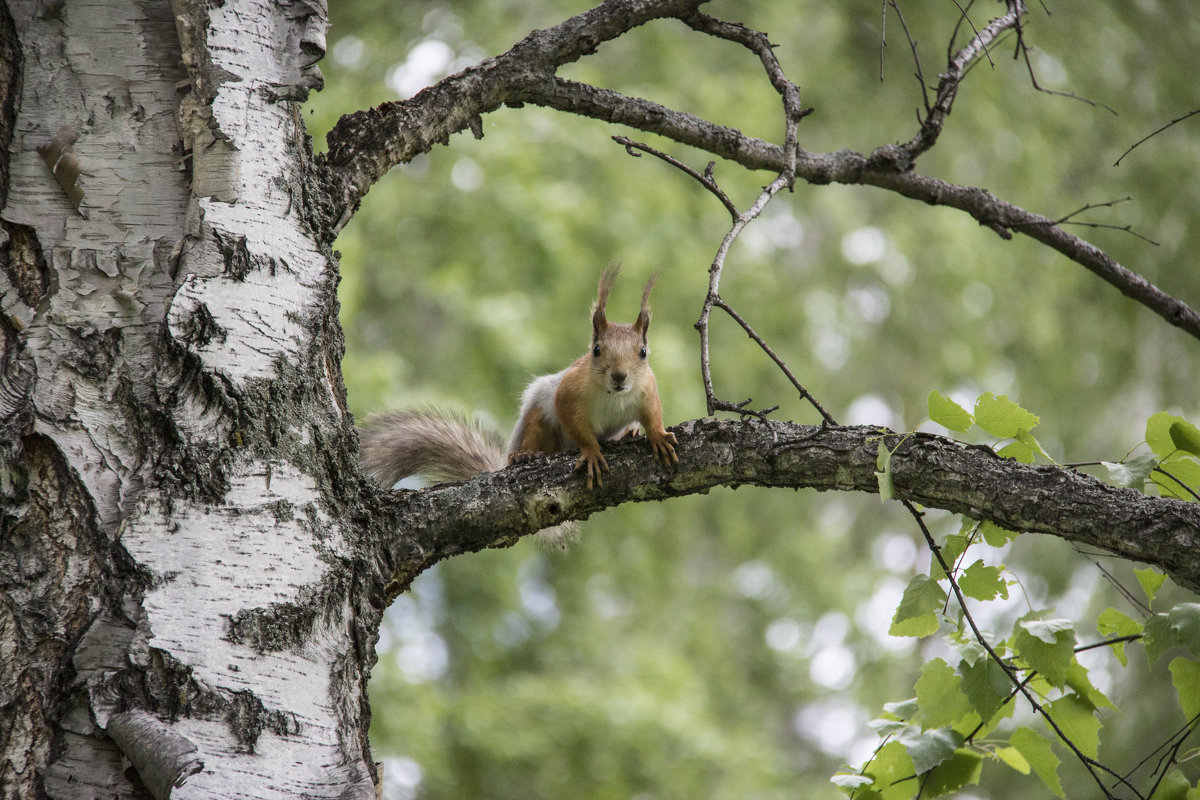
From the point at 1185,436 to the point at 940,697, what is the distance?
482mm

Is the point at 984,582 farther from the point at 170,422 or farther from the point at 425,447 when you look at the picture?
the point at 425,447

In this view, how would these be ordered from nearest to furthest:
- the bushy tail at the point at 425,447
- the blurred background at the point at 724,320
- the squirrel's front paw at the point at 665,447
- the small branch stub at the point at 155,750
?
1. the small branch stub at the point at 155,750
2. the squirrel's front paw at the point at 665,447
3. the bushy tail at the point at 425,447
4. the blurred background at the point at 724,320

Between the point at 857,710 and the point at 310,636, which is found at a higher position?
the point at 857,710

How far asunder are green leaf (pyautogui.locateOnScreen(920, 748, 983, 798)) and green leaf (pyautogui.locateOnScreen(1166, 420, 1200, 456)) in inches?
20.2

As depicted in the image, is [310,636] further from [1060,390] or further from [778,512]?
[778,512]

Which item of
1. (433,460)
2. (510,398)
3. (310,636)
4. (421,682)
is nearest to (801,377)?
(510,398)

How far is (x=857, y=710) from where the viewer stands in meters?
6.89

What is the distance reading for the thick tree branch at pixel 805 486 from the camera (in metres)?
1.26

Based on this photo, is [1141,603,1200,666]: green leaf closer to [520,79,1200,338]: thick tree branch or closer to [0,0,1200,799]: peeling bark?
[0,0,1200,799]: peeling bark

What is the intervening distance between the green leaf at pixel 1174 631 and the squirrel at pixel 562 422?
0.93m

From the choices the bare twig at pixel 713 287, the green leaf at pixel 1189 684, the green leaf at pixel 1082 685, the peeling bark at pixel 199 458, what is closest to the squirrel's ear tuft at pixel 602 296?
the bare twig at pixel 713 287

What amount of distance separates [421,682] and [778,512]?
283cm

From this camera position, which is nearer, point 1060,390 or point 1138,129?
point 1138,129

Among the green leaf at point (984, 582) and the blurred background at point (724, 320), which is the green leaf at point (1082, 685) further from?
the blurred background at point (724, 320)
